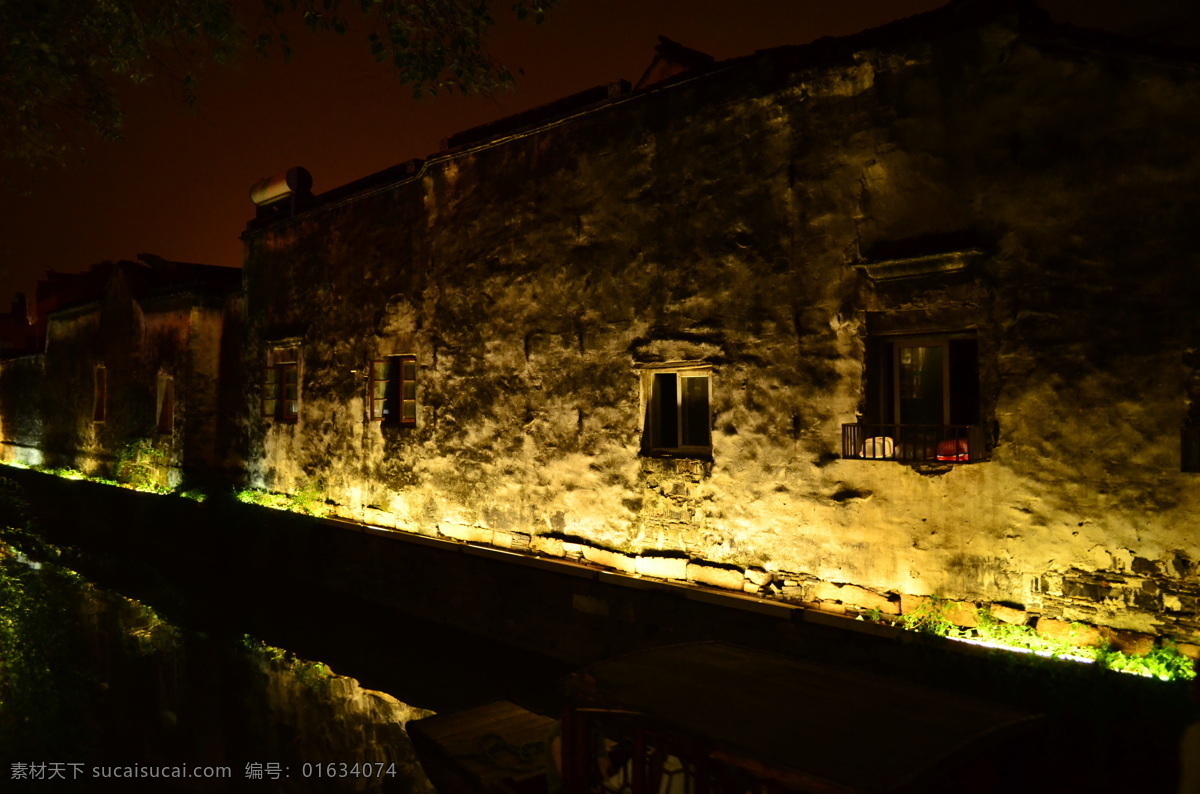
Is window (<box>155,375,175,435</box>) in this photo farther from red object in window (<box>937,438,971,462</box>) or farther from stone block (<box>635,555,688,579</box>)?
red object in window (<box>937,438,971,462</box>)

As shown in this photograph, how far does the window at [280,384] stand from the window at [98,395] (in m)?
9.18

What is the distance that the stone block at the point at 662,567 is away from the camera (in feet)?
26.6

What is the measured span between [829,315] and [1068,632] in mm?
3094

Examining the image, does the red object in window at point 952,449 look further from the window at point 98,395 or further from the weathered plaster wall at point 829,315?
the window at point 98,395

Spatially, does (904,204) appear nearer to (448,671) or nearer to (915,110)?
(915,110)

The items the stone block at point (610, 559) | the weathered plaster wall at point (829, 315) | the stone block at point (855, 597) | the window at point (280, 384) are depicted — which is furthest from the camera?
the window at point (280, 384)

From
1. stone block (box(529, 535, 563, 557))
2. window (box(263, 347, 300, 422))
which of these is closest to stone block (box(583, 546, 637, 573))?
stone block (box(529, 535, 563, 557))

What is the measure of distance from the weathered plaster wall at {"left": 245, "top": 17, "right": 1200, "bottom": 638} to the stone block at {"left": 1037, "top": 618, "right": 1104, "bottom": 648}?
9 centimetres

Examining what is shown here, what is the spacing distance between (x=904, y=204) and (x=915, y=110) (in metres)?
0.78

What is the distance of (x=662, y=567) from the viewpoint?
823 centimetres

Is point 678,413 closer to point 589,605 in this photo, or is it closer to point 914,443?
point 589,605

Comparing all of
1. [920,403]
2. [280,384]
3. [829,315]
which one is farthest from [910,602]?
[280,384]

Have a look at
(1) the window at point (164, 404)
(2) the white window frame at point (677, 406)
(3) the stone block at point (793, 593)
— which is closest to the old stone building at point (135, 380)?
(1) the window at point (164, 404)

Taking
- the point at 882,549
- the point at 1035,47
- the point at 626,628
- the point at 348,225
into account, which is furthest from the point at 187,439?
the point at 1035,47
